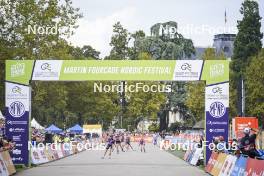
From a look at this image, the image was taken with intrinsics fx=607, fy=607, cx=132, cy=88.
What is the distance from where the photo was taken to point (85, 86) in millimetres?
86875

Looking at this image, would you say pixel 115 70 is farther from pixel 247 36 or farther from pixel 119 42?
pixel 119 42

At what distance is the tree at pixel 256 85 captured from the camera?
63.1m

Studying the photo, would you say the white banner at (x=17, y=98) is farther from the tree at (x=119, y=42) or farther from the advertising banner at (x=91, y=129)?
the tree at (x=119, y=42)

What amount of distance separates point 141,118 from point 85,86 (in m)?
14.2

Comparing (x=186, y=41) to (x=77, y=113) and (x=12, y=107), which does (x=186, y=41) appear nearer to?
(x=77, y=113)

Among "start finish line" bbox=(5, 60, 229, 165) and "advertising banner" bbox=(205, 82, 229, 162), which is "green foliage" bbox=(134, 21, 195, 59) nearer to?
"start finish line" bbox=(5, 60, 229, 165)

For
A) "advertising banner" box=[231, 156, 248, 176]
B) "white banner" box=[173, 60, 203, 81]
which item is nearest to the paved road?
"white banner" box=[173, 60, 203, 81]

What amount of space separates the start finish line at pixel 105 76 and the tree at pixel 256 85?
3498 cm

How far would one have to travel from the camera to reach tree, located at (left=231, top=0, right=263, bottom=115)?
249 feet

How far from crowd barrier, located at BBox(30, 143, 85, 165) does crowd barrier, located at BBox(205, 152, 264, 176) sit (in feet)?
30.5
